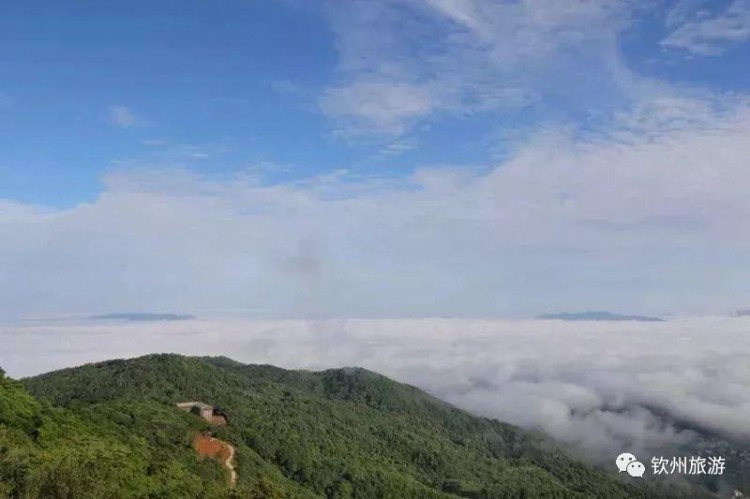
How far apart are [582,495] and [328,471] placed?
90851 millimetres

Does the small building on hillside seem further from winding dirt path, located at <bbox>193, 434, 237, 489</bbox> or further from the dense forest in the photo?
winding dirt path, located at <bbox>193, 434, 237, 489</bbox>

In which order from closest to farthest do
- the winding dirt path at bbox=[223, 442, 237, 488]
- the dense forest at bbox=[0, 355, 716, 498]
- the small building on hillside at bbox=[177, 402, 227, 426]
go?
the dense forest at bbox=[0, 355, 716, 498] → the winding dirt path at bbox=[223, 442, 237, 488] → the small building on hillside at bbox=[177, 402, 227, 426]

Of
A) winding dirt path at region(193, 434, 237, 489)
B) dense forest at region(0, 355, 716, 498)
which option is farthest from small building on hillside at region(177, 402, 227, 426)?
winding dirt path at region(193, 434, 237, 489)

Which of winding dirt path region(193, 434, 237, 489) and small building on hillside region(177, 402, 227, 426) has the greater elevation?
small building on hillside region(177, 402, 227, 426)

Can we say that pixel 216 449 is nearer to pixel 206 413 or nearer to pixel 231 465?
pixel 231 465

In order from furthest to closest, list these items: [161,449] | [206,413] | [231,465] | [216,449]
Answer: [206,413], [216,449], [231,465], [161,449]

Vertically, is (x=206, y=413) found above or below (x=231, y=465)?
above

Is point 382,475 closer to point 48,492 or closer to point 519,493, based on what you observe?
point 519,493

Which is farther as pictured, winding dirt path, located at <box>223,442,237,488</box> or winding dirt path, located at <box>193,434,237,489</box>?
winding dirt path, located at <box>193,434,237,489</box>

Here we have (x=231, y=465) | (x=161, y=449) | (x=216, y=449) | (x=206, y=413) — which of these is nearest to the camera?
(x=161, y=449)

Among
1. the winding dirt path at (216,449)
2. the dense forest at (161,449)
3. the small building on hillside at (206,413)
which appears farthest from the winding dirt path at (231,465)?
the small building on hillside at (206,413)

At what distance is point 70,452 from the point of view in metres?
63.6

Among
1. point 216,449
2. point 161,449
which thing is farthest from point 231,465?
point 161,449

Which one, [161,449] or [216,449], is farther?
[216,449]
